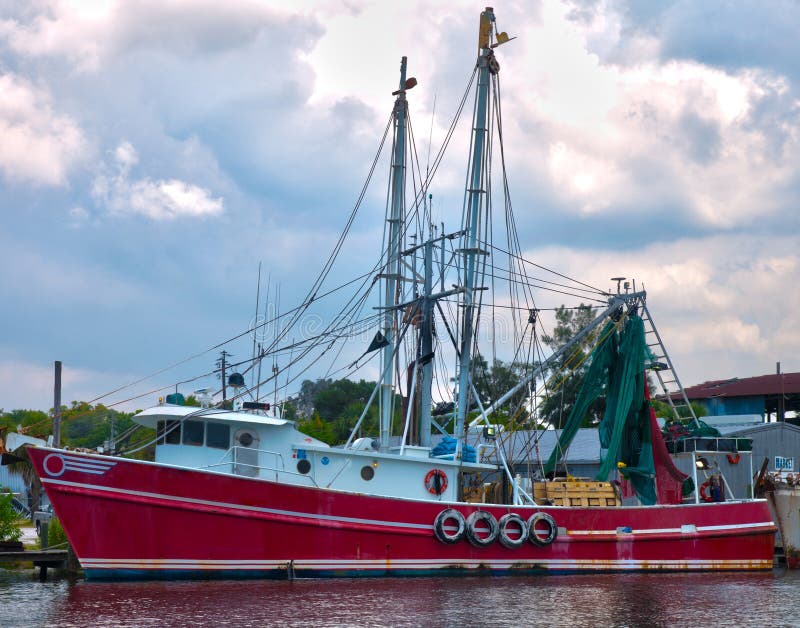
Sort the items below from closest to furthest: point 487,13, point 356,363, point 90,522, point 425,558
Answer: point 90,522 → point 425,558 → point 356,363 → point 487,13

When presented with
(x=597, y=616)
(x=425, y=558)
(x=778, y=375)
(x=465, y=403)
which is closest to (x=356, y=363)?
(x=465, y=403)

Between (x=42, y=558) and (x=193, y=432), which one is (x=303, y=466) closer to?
(x=193, y=432)

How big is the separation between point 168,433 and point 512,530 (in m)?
→ 9.05

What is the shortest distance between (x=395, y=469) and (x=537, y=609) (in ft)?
21.4

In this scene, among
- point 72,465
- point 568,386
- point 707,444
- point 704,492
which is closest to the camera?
point 72,465

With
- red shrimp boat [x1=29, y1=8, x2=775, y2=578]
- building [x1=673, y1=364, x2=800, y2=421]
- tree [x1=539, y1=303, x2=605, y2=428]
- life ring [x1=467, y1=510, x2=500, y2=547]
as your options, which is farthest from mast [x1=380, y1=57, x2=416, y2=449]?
building [x1=673, y1=364, x2=800, y2=421]

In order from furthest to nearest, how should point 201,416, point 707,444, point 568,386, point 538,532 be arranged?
point 568,386 < point 707,444 < point 538,532 < point 201,416

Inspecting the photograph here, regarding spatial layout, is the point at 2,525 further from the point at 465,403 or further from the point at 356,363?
the point at 465,403

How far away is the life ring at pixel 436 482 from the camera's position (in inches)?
1072

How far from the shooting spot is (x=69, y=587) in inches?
967

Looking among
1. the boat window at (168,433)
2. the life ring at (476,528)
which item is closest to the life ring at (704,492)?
the life ring at (476,528)

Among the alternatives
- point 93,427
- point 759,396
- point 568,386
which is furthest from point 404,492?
point 93,427

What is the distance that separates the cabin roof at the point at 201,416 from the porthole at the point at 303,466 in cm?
104

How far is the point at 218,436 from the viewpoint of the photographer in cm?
2584
